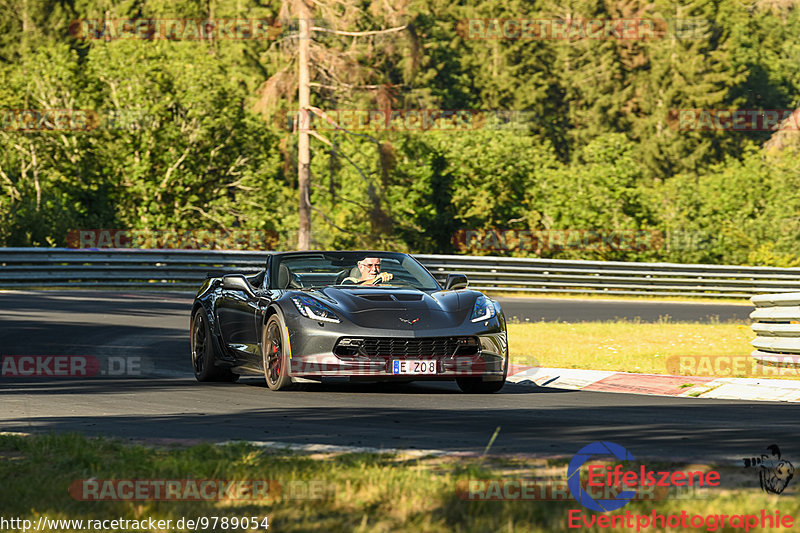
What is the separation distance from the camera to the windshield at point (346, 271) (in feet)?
37.7

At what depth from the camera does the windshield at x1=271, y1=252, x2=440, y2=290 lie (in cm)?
1148

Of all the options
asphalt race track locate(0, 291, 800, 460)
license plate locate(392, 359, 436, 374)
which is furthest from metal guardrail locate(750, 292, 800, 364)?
license plate locate(392, 359, 436, 374)

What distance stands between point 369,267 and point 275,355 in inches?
58.3

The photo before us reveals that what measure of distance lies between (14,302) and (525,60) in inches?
2494

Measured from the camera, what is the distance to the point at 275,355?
1066 centimetres

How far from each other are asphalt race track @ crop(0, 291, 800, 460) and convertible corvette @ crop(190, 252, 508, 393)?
0.25 metres

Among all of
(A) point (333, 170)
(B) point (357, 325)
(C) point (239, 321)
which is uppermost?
(A) point (333, 170)

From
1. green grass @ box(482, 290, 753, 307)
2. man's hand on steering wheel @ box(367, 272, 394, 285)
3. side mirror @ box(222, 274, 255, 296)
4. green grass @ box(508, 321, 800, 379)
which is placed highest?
man's hand on steering wheel @ box(367, 272, 394, 285)

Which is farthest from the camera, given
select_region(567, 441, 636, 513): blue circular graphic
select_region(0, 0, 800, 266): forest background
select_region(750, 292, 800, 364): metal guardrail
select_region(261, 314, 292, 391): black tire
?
select_region(0, 0, 800, 266): forest background

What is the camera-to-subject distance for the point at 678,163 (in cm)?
7638

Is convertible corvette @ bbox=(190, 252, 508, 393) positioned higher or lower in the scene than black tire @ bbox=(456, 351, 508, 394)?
higher

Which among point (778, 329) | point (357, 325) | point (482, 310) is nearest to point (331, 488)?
point (357, 325)

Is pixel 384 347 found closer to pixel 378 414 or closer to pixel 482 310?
pixel 482 310

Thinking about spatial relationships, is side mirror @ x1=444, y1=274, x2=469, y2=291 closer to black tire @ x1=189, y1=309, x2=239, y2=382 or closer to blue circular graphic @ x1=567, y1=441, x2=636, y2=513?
black tire @ x1=189, y1=309, x2=239, y2=382
